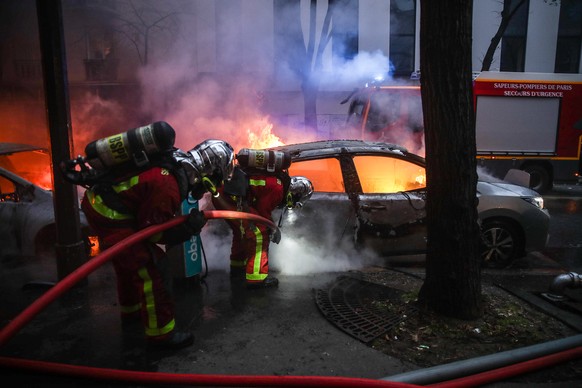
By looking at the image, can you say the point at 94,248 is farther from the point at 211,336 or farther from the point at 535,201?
the point at 535,201

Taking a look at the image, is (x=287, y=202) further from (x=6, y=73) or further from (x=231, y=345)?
(x=6, y=73)

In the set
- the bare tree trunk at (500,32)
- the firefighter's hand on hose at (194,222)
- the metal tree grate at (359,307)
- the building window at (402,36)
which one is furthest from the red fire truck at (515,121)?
the firefighter's hand on hose at (194,222)

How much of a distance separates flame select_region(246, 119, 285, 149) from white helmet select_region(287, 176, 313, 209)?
7870mm

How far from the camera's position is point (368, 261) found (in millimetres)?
5449

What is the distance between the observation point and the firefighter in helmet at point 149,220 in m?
3.14

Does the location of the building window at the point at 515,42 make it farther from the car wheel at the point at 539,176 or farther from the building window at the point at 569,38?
the car wheel at the point at 539,176

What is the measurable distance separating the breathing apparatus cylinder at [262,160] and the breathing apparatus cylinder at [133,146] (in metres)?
1.39

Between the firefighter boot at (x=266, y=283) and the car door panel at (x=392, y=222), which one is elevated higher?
the car door panel at (x=392, y=222)

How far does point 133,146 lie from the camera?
3.06 m

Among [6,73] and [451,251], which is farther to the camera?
[6,73]

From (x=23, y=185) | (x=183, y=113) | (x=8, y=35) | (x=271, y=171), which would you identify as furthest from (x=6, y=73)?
(x=271, y=171)

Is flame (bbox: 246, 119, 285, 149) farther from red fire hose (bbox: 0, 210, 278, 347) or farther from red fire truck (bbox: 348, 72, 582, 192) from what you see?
red fire hose (bbox: 0, 210, 278, 347)

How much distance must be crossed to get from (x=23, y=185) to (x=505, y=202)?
6127 millimetres

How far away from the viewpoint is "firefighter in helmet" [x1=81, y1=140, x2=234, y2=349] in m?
3.14
